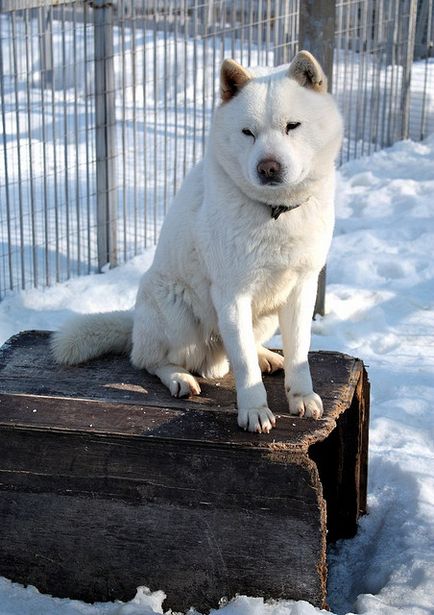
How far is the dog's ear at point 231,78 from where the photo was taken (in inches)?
115

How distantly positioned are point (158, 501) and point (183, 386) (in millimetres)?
458

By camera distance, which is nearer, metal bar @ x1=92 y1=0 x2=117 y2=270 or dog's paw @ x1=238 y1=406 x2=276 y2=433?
dog's paw @ x1=238 y1=406 x2=276 y2=433

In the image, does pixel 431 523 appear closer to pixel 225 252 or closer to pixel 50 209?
pixel 225 252

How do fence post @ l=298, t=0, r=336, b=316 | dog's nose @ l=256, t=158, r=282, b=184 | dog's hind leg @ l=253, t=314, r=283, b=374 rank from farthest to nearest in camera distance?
fence post @ l=298, t=0, r=336, b=316
dog's hind leg @ l=253, t=314, r=283, b=374
dog's nose @ l=256, t=158, r=282, b=184

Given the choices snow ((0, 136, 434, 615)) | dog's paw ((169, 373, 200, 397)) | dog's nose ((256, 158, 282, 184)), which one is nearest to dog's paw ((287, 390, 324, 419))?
dog's paw ((169, 373, 200, 397))

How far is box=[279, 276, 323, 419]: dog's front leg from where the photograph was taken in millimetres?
3121

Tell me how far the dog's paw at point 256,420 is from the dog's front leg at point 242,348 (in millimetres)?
11

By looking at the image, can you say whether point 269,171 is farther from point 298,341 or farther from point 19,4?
point 19,4

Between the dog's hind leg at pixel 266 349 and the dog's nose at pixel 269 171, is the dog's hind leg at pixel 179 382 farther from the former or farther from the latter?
the dog's nose at pixel 269 171

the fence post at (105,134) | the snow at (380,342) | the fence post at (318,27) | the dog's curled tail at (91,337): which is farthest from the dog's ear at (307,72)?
the fence post at (105,134)

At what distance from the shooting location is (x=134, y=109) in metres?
5.73

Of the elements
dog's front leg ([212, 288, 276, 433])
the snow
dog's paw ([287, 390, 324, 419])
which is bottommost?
the snow

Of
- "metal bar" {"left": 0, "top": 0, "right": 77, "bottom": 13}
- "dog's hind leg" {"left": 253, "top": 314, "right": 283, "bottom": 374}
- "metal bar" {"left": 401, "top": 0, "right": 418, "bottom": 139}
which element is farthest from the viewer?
"metal bar" {"left": 401, "top": 0, "right": 418, "bottom": 139}

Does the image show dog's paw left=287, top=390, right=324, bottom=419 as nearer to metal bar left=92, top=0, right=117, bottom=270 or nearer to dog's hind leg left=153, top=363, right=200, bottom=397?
dog's hind leg left=153, top=363, right=200, bottom=397
